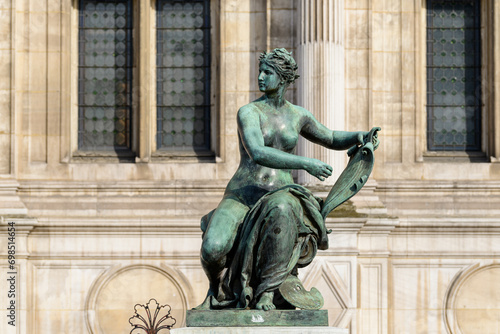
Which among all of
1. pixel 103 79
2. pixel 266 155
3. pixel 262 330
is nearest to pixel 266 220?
pixel 266 155

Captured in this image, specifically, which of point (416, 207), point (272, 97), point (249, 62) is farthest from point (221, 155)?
point (272, 97)

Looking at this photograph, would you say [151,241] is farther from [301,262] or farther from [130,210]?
[301,262]

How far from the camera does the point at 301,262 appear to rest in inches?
532

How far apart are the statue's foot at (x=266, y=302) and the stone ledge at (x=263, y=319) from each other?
56 millimetres

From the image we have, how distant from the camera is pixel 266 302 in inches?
514

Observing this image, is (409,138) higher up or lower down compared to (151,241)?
higher up

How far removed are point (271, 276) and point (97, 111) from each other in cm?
1293

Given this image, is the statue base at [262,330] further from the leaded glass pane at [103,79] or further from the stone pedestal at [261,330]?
the leaded glass pane at [103,79]

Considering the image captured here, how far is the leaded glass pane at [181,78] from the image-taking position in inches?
1009

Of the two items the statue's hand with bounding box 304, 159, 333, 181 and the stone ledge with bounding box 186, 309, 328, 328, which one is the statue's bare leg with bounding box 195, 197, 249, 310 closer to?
the stone ledge with bounding box 186, 309, 328, 328

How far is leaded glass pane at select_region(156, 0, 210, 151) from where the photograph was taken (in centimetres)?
2564

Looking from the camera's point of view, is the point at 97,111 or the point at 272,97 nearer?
the point at 272,97

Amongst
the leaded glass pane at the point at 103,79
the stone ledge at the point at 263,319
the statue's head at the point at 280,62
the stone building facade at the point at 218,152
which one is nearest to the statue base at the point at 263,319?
the stone ledge at the point at 263,319

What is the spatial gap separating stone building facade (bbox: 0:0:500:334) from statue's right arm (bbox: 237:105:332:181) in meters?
10.4
